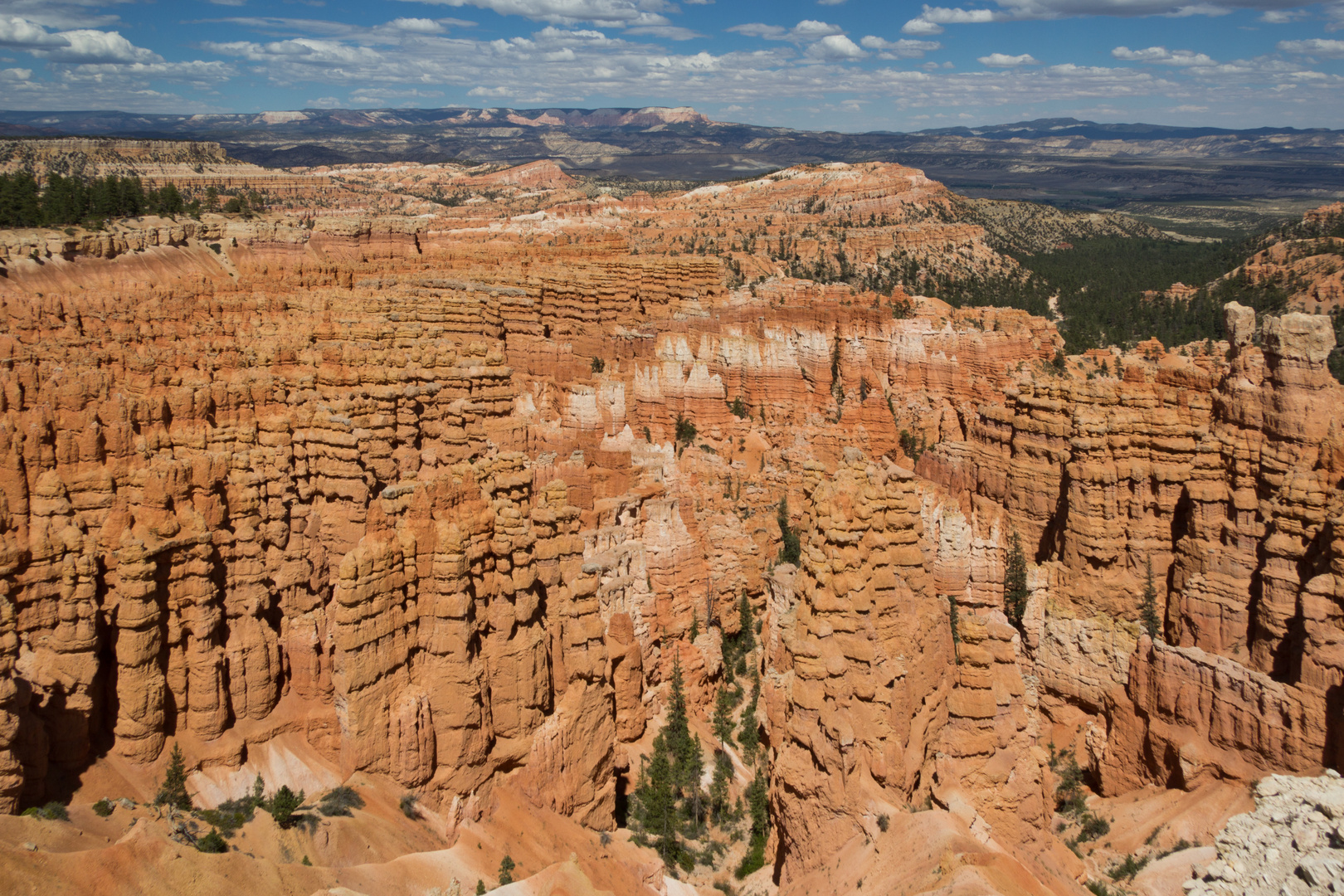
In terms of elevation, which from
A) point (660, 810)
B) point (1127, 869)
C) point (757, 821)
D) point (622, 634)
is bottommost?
point (757, 821)

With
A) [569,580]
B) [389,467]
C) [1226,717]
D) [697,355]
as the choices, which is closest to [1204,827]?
[1226,717]

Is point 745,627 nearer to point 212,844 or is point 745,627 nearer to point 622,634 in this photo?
point 622,634

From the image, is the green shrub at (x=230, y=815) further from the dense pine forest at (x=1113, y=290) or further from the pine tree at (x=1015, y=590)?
the dense pine forest at (x=1113, y=290)

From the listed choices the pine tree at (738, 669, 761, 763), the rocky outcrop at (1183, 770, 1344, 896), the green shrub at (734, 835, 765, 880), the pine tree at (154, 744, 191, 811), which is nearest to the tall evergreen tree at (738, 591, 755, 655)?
the pine tree at (738, 669, 761, 763)

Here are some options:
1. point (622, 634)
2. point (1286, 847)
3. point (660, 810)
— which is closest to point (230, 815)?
point (660, 810)

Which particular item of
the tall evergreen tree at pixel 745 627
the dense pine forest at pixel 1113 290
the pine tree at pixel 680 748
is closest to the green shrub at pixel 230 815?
the pine tree at pixel 680 748

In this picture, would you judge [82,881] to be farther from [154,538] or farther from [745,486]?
[745,486]
